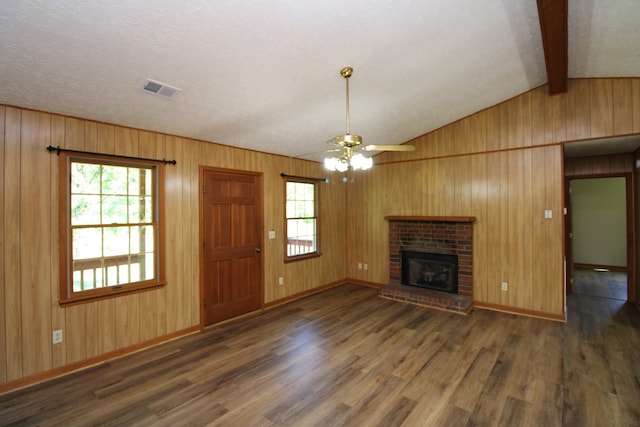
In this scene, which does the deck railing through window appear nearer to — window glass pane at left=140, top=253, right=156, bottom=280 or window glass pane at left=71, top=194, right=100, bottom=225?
window glass pane at left=140, top=253, right=156, bottom=280

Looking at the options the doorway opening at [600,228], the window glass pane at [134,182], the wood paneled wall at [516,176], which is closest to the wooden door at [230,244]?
the window glass pane at [134,182]

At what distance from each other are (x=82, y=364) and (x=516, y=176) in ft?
19.2

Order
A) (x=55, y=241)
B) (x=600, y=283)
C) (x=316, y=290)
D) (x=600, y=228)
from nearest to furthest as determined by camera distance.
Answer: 1. (x=55, y=241)
2. (x=316, y=290)
3. (x=600, y=283)
4. (x=600, y=228)

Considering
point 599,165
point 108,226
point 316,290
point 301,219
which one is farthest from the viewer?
point 316,290

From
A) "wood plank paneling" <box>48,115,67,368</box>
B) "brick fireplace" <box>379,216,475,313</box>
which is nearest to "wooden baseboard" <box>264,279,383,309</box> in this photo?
"brick fireplace" <box>379,216,475,313</box>

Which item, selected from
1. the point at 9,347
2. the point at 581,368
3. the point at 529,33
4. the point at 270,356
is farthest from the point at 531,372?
the point at 9,347

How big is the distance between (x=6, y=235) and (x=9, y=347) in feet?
3.22

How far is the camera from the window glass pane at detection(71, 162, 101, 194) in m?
2.92

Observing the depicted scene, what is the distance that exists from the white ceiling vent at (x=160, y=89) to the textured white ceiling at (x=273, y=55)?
6 centimetres

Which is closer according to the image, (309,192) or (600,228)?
(309,192)

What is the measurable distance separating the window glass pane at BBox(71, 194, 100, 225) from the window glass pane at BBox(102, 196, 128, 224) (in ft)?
0.20

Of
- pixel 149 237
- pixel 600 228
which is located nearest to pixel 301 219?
pixel 149 237

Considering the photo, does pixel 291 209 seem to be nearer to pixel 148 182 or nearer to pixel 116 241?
pixel 148 182

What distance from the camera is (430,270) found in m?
5.14
